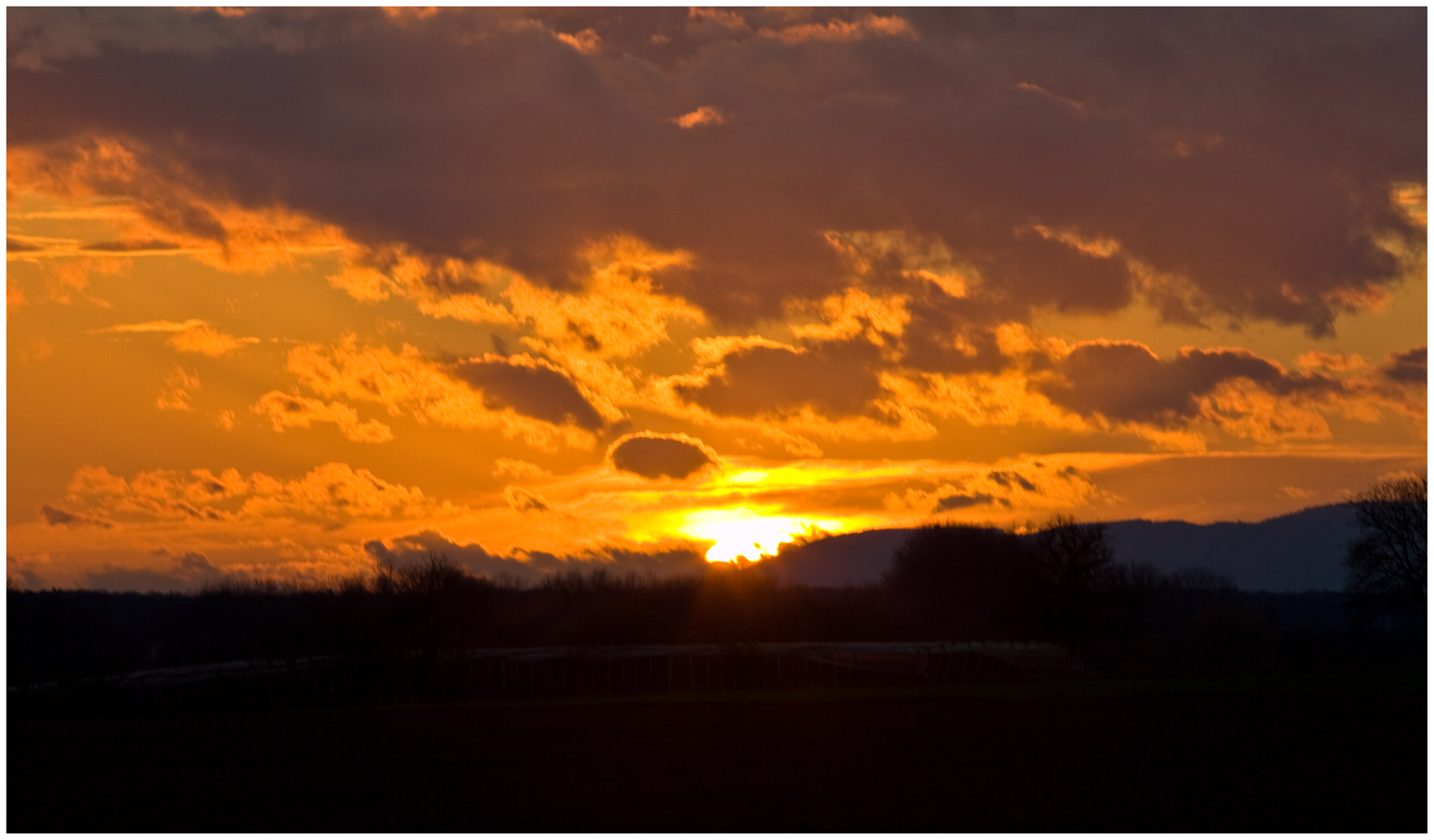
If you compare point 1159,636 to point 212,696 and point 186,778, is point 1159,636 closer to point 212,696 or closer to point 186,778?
point 212,696

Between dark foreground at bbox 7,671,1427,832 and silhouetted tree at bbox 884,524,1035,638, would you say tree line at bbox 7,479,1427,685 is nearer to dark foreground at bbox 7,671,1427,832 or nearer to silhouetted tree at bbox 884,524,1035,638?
silhouetted tree at bbox 884,524,1035,638

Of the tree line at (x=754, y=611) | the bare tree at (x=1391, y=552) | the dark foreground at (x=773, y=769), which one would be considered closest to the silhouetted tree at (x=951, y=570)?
the tree line at (x=754, y=611)

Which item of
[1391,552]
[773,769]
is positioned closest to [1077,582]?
[1391,552]

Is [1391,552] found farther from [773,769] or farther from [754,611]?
[773,769]

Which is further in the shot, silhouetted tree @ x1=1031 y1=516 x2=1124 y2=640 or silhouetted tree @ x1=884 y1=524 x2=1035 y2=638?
silhouetted tree @ x1=884 y1=524 x2=1035 y2=638

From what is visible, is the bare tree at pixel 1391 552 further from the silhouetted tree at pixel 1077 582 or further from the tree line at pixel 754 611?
the silhouetted tree at pixel 1077 582

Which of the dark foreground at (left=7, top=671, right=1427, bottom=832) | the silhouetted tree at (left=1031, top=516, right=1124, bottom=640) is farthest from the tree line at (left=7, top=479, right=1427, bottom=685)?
the dark foreground at (left=7, top=671, right=1427, bottom=832)
